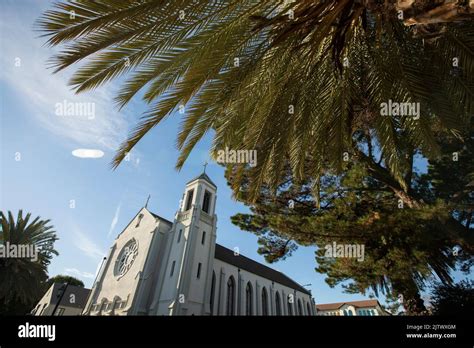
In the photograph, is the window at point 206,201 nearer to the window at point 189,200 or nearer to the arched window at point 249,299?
the window at point 189,200

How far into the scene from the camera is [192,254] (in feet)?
79.2

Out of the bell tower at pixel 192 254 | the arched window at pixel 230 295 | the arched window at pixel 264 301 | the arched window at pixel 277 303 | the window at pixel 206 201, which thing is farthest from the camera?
the arched window at pixel 277 303

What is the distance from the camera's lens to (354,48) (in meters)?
4.82

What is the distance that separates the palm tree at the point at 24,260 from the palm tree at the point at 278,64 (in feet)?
69.0

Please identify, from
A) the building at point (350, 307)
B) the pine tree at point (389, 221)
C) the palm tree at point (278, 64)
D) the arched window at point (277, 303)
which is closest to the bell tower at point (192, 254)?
the pine tree at point (389, 221)

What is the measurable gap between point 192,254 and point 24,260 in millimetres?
13471

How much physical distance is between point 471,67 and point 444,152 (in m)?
8.19

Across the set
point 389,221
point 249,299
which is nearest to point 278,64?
point 389,221

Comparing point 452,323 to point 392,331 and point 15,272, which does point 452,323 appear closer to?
point 392,331

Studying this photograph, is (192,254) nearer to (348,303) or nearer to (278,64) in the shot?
(278,64)

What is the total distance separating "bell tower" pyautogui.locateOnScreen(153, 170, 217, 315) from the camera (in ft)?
71.9

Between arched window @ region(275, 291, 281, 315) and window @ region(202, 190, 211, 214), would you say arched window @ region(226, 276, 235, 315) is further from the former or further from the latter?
arched window @ region(275, 291, 281, 315)

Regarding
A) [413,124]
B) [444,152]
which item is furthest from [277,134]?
[444,152]

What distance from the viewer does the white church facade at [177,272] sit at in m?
22.8
